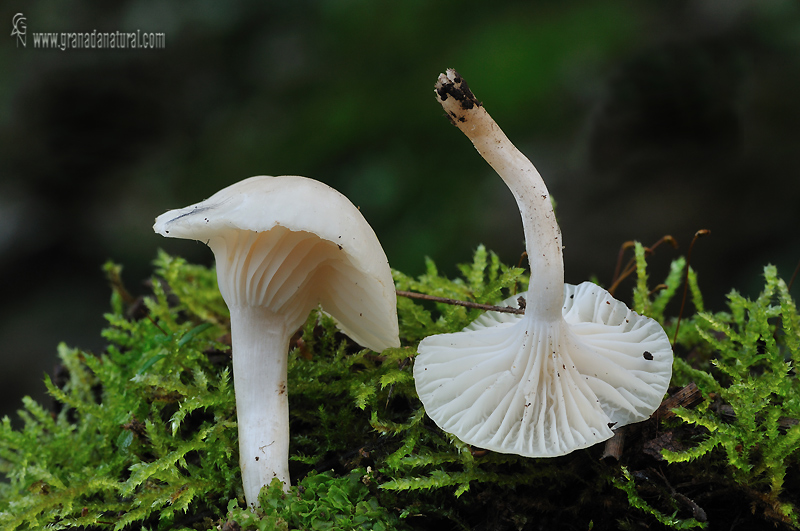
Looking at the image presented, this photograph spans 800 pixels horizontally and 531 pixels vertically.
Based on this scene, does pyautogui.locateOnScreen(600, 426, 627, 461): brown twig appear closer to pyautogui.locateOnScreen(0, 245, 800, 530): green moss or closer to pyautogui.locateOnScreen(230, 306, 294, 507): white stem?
pyautogui.locateOnScreen(0, 245, 800, 530): green moss

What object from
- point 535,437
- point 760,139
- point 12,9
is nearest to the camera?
point 535,437

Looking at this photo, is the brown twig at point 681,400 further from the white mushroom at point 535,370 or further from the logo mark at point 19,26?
the logo mark at point 19,26

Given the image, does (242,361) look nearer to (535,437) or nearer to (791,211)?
(535,437)

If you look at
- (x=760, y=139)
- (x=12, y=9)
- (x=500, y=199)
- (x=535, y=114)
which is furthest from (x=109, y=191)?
(x=760, y=139)

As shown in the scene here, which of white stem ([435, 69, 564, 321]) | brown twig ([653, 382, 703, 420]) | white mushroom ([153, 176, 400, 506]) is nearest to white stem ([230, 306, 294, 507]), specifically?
white mushroom ([153, 176, 400, 506])

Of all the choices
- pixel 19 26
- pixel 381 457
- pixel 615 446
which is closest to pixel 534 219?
pixel 615 446

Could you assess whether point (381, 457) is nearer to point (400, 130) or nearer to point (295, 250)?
point (295, 250)

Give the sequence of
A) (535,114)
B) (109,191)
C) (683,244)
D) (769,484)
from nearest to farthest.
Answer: (769,484), (535,114), (683,244), (109,191)
